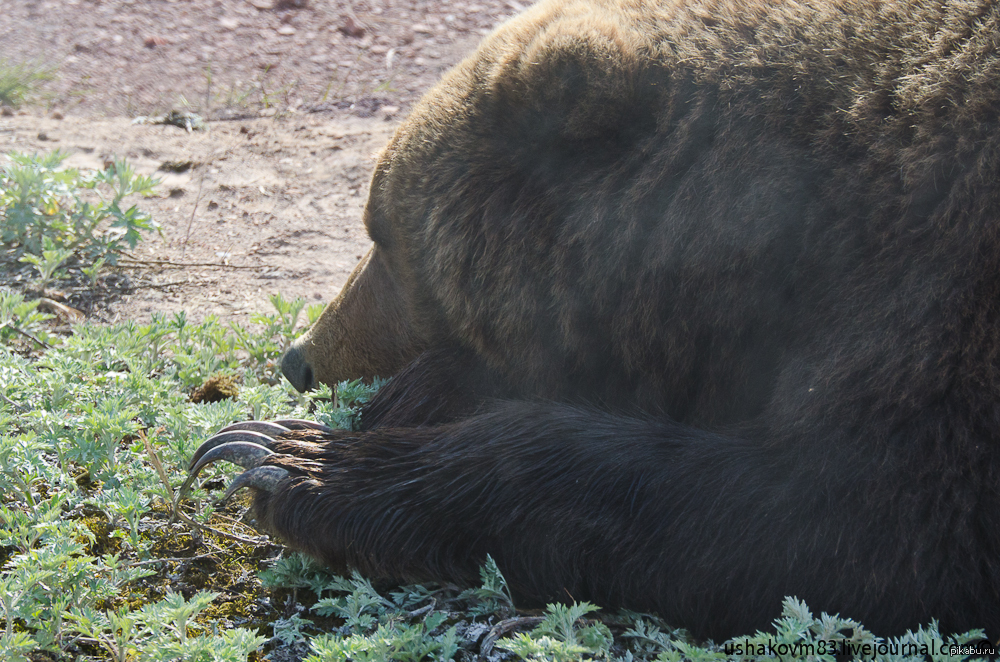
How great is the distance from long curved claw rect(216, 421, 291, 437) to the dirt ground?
154cm

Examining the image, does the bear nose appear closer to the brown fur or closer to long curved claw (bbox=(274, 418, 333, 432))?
long curved claw (bbox=(274, 418, 333, 432))

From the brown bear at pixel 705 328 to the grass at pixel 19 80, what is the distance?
4.91m

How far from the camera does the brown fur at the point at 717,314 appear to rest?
1836 millimetres

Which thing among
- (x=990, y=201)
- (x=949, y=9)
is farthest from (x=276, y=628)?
(x=949, y=9)

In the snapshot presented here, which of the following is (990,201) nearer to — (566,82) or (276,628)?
(566,82)

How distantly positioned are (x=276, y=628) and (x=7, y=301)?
191 cm

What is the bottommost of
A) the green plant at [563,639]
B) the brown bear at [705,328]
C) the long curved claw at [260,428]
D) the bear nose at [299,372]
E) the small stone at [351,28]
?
the bear nose at [299,372]

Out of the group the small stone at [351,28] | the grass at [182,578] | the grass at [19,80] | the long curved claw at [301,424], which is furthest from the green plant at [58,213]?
the small stone at [351,28]

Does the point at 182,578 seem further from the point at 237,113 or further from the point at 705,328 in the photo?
the point at 237,113

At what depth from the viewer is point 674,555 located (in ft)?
6.48

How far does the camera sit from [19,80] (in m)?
6.46

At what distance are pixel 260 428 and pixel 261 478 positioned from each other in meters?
0.22

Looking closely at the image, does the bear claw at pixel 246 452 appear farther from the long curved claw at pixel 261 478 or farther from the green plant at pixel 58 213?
the green plant at pixel 58 213

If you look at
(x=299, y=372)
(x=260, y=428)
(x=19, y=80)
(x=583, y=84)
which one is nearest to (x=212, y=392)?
(x=299, y=372)
